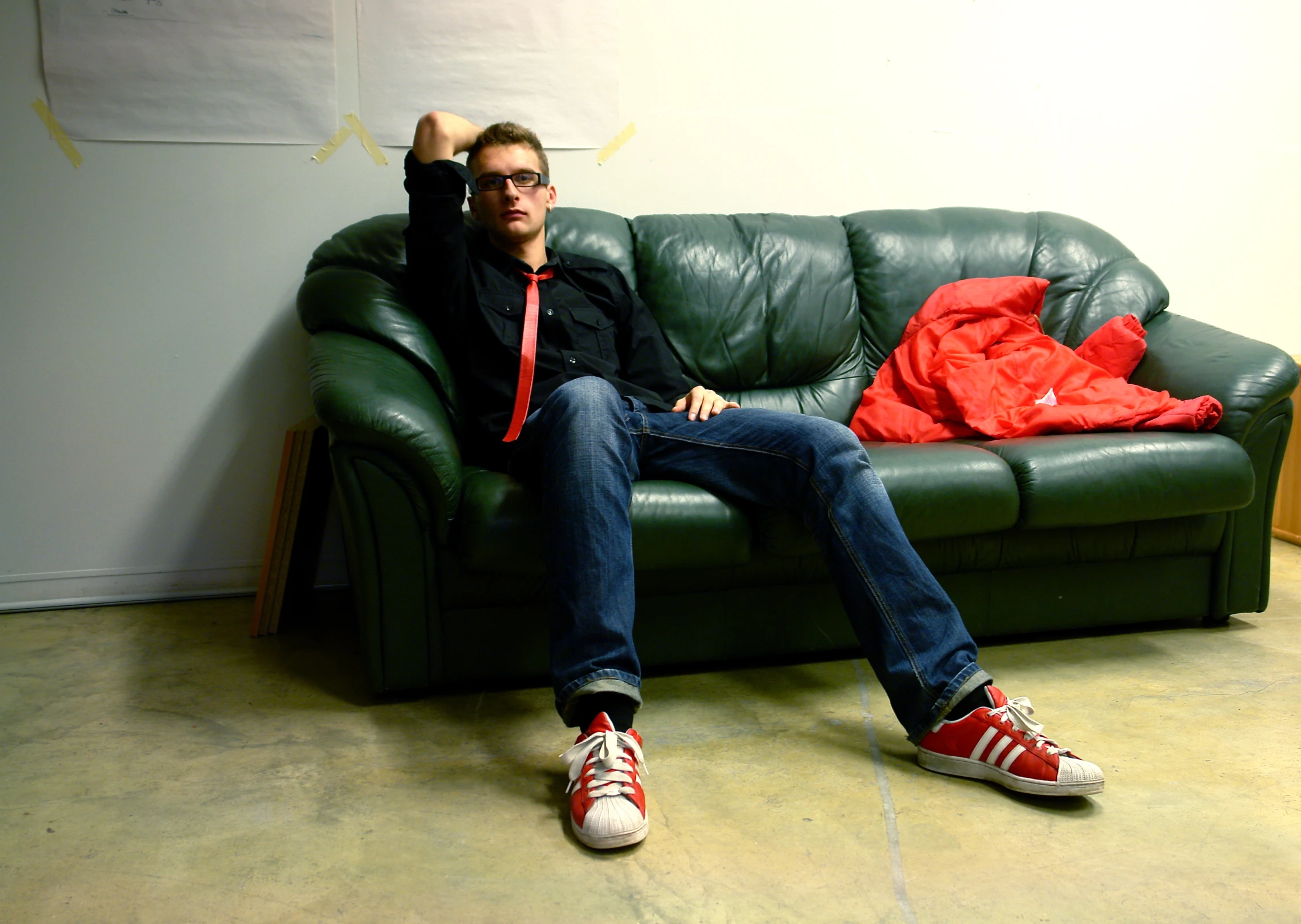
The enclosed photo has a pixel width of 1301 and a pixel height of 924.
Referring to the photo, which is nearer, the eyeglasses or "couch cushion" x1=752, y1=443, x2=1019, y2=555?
"couch cushion" x1=752, y1=443, x2=1019, y2=555

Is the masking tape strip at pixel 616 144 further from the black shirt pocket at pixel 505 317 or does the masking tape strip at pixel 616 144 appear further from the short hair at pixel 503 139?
the black shirt pocket at pixel 505 317

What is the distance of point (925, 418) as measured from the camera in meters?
2.20

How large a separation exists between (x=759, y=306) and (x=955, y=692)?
1.20 metres

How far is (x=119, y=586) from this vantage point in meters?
2.40

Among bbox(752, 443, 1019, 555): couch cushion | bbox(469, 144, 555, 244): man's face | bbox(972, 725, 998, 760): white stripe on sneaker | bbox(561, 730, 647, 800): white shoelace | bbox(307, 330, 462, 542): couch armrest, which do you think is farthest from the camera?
bbox(469, 144, 555, 244): man's face

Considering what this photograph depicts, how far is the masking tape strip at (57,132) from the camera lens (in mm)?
2213

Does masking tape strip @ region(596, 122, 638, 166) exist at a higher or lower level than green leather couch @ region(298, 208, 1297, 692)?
higher

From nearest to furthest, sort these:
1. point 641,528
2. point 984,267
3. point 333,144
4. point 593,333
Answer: point 641,528
point 593,333
point 333,144
point 984,267

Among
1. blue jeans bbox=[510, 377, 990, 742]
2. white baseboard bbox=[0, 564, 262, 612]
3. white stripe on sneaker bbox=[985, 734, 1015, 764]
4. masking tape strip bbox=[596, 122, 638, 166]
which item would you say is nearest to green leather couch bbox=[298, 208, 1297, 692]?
blue jeans bbox=[510, 377, 990, 742]

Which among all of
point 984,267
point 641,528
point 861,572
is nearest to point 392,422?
point 641,528

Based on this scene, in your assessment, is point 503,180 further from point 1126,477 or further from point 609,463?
point 1126,477

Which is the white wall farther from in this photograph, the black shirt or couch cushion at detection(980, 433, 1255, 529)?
couch cushion at detection(980, 433, 1255, 529)

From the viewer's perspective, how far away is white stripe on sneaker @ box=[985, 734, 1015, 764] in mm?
1402

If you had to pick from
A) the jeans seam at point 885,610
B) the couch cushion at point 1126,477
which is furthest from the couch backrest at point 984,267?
the jeans seam at point 885,610
